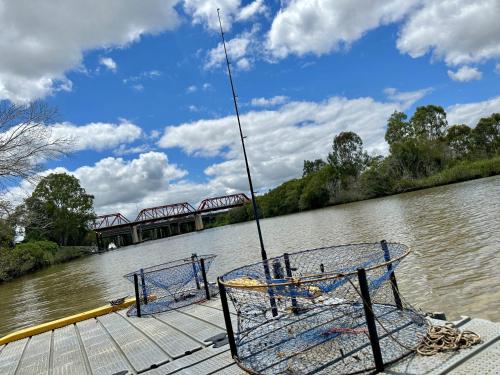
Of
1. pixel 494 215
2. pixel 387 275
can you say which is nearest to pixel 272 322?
pixel 387 275

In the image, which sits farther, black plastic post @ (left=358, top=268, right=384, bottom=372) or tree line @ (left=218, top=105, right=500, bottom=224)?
tree line @ (left=218, top=105, right=500, bottom=224)

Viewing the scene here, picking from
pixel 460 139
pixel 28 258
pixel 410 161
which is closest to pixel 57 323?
pixel 28 258

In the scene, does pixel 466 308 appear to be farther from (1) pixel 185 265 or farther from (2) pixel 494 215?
(2) pixel 494 215

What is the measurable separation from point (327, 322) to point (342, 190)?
251ft

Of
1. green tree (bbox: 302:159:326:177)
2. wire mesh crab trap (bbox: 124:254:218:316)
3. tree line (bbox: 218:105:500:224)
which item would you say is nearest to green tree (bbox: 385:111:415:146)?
tree line (bbox: 218:105:500:224)

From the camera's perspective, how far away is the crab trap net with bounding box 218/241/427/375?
3.55 metres

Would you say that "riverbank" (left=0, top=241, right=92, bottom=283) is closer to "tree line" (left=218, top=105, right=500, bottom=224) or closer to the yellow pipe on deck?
the yellow pipe on deck

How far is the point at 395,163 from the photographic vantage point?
68.2m

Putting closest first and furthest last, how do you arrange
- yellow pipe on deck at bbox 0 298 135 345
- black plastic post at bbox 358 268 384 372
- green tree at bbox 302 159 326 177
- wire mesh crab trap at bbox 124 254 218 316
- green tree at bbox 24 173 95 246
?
1. black plastic post at bbox 358 268 384 372
2. yellow pipe on deck at bbox 0 298 135 345
3. wire mesh crab trap at bbox 124 254 218 316
4. green tree at bbox 24 173 95 246
5. green tree at bbox 302 159 326 177

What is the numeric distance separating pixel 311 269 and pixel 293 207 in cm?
9076

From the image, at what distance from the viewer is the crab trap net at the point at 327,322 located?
355 cm

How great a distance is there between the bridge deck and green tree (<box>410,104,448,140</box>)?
7712 cm

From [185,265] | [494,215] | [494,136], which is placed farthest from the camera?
[494,136]

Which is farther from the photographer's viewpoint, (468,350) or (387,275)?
(387,275)
